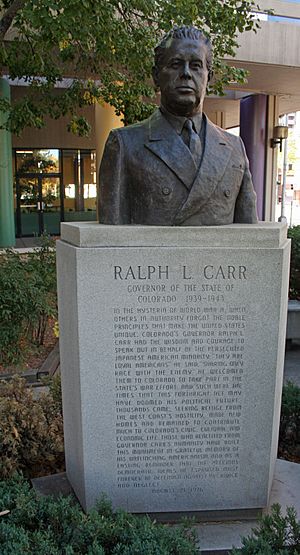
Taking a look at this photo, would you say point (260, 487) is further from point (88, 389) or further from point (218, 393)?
point (88, 389)

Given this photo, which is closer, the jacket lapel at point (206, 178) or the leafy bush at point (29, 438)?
the jacket lapel at point (206, 178)

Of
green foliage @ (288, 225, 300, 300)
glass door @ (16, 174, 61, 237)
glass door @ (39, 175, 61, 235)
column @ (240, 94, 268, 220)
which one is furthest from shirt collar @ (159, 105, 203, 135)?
glass door @ (39, 175, 61, 235)

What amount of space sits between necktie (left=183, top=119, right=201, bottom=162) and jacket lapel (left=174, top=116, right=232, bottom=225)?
0.17 ft

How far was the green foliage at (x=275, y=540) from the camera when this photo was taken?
108 inches

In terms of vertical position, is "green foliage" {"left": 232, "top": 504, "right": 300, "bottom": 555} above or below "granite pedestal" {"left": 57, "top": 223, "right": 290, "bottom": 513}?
below

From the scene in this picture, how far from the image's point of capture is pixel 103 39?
24.3ft

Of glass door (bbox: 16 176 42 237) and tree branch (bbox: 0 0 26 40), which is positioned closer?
tree branch (bbox: 0 0 26 40)

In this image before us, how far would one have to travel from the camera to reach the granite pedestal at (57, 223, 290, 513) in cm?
329

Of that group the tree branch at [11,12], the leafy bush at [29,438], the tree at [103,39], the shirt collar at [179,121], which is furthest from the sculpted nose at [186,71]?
the tree branch at [11,12]

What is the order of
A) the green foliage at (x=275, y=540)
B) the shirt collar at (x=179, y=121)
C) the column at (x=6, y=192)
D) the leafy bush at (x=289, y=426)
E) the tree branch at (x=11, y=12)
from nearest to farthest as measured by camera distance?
the green foliage at (x=275, y=540) < the shirt collar at (x=179, y=121) < the leafy bush at (x=289, y=426) < the tree branch at (x=11, y=12) < the column at (x=6, y=192)

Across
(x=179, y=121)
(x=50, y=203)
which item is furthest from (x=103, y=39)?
(x=50, y=203)

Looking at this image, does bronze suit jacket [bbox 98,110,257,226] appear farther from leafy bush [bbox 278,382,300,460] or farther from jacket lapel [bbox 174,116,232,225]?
leafy bush [bbox 278,382,300,460]

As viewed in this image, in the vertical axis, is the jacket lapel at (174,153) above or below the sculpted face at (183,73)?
below

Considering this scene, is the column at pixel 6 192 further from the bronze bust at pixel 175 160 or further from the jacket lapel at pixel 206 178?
the jacket lapel at pixel 206 178
